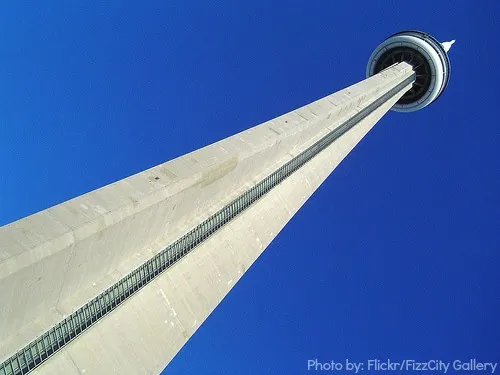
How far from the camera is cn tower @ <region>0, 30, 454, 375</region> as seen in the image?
11453 mm

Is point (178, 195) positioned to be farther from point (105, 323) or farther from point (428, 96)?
point (428, 96)

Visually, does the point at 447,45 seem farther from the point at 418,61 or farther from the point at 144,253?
the point at 144,253

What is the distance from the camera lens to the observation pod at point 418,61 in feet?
197

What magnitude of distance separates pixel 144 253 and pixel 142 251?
152 millimetres

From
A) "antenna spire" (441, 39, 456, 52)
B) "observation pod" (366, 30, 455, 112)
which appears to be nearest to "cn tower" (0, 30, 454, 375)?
"observation pod" (366, 30, 455, 112)

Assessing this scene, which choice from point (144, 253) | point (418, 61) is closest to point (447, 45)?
point (418, 61)

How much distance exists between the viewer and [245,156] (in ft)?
66.6

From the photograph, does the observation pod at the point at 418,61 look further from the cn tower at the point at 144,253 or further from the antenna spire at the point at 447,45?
the cn tower at the point at 144,253

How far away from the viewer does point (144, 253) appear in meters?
17.5

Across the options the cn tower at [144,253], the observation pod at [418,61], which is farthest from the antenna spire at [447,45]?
the cn tower at [144,253]

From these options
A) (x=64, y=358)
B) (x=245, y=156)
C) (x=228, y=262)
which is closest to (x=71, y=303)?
(x=64, y=358)

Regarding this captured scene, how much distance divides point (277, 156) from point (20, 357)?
16.8 metres

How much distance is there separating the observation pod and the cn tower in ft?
106

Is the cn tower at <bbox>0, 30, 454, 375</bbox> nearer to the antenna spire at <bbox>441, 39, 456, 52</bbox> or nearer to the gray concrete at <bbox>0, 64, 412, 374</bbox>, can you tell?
the gray concrete at <bbox>0, 64, 412, 374</bbox>
